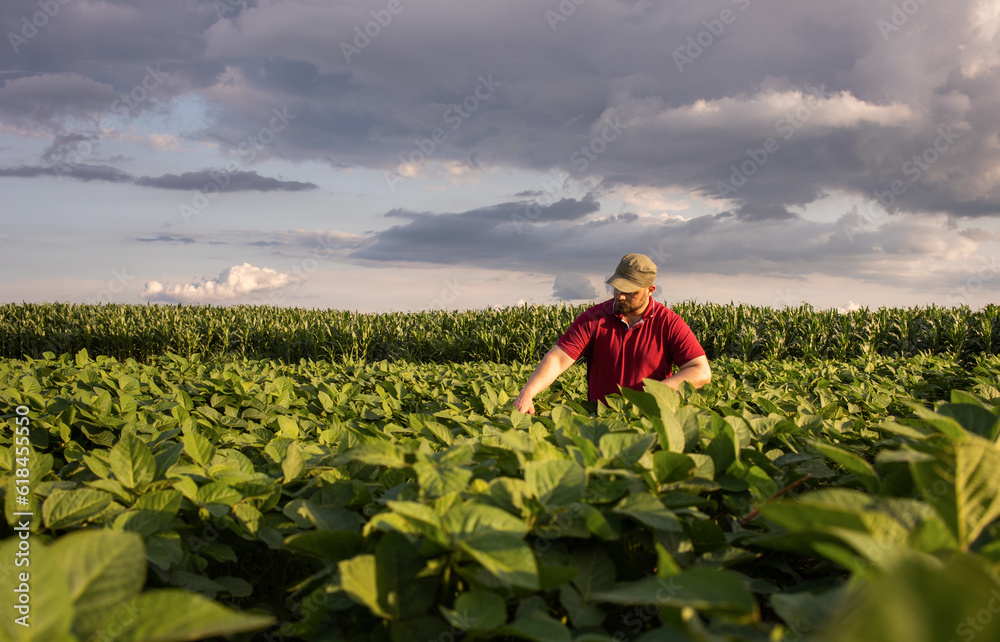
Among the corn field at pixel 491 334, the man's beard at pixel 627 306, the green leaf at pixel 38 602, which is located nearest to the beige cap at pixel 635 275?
the man's beard at pixel 627 306

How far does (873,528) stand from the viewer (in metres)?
0.87

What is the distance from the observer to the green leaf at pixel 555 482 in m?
1.20

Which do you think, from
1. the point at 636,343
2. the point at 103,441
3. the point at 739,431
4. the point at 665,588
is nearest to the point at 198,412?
the point at 103,441

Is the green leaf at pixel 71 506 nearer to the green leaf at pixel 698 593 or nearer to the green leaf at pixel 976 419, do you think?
the green leaf at pixel 698 593

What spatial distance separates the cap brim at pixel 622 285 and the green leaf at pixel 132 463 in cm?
397

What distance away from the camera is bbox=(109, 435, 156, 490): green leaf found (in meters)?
1.58

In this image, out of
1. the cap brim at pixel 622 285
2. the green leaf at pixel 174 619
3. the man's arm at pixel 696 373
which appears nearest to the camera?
the green leaf at pixel 174 619

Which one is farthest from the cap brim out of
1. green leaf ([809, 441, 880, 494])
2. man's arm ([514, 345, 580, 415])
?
green leaf ([809, 441, 880, 494])

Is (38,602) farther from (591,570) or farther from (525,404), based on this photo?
(525,404)

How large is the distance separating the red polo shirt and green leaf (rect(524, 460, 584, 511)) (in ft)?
12.7

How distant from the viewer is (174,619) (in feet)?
2.67

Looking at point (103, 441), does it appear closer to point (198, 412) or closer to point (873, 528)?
point (198, 412)

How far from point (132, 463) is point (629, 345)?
4360 millimetres

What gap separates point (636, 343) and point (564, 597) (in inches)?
172
